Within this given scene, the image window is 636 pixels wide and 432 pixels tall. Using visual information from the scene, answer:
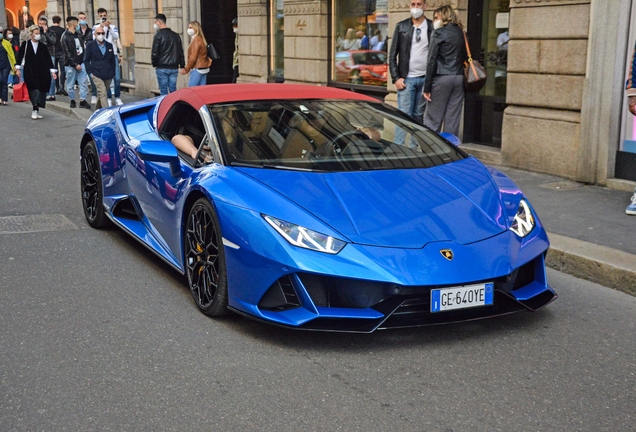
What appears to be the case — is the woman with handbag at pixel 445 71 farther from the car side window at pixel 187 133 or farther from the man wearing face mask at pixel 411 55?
the car side window at pixel 187 133

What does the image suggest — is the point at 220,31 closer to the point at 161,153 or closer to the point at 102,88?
the point at 102,88

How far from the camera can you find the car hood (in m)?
4.32

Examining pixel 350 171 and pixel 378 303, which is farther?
pixel 350 171

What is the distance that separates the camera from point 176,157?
5.26 metres

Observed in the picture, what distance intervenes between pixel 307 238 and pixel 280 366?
2.06ft

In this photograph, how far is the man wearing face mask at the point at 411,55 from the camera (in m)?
10.2

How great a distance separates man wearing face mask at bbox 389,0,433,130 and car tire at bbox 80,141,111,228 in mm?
4362

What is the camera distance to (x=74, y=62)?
61.8 ft

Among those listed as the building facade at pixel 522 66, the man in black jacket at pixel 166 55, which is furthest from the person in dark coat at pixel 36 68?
the building facade at pixel 522 66

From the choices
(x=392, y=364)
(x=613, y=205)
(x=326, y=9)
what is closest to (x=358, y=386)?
(x=392, y=364)

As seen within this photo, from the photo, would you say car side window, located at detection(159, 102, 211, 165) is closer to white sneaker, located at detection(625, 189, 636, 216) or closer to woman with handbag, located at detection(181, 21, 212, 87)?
white sneaker, located at detection(625, 189, 636, 216)

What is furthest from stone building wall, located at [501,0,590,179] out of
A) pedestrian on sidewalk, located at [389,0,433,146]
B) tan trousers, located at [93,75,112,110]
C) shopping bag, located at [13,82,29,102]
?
shopping bag, located at [13,82,29,102]

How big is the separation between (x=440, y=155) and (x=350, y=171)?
726mm

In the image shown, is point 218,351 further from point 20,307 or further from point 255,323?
point 20,307
